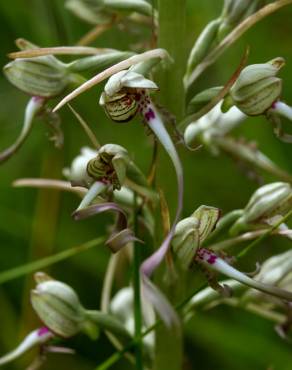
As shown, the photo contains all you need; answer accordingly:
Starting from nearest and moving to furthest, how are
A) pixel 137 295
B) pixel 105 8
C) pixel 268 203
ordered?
pixel 137 295 < pixel 268 203 < pixel 105 8

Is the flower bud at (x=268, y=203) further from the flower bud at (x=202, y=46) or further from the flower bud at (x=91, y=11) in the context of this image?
the flower bud at (x=91, y=11)

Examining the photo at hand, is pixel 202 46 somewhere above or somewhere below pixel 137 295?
above

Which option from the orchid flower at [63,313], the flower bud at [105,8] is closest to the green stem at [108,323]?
the orchid flower at [63,313]

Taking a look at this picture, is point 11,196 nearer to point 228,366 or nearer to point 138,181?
point 228,366

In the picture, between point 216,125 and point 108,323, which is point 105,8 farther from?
point 108,323

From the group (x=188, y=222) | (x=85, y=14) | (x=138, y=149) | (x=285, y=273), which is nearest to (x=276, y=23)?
(x=138, y=149)

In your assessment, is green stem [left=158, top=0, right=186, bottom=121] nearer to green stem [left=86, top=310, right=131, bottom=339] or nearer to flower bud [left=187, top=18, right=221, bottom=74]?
flower bud [left=187, top=18, right=221, bottom=74]

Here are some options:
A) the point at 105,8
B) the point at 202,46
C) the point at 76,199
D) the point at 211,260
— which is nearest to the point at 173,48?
the point at 202,46

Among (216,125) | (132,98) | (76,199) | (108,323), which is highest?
(132,98)

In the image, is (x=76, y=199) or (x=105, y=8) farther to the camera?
(x=76, y=199)
